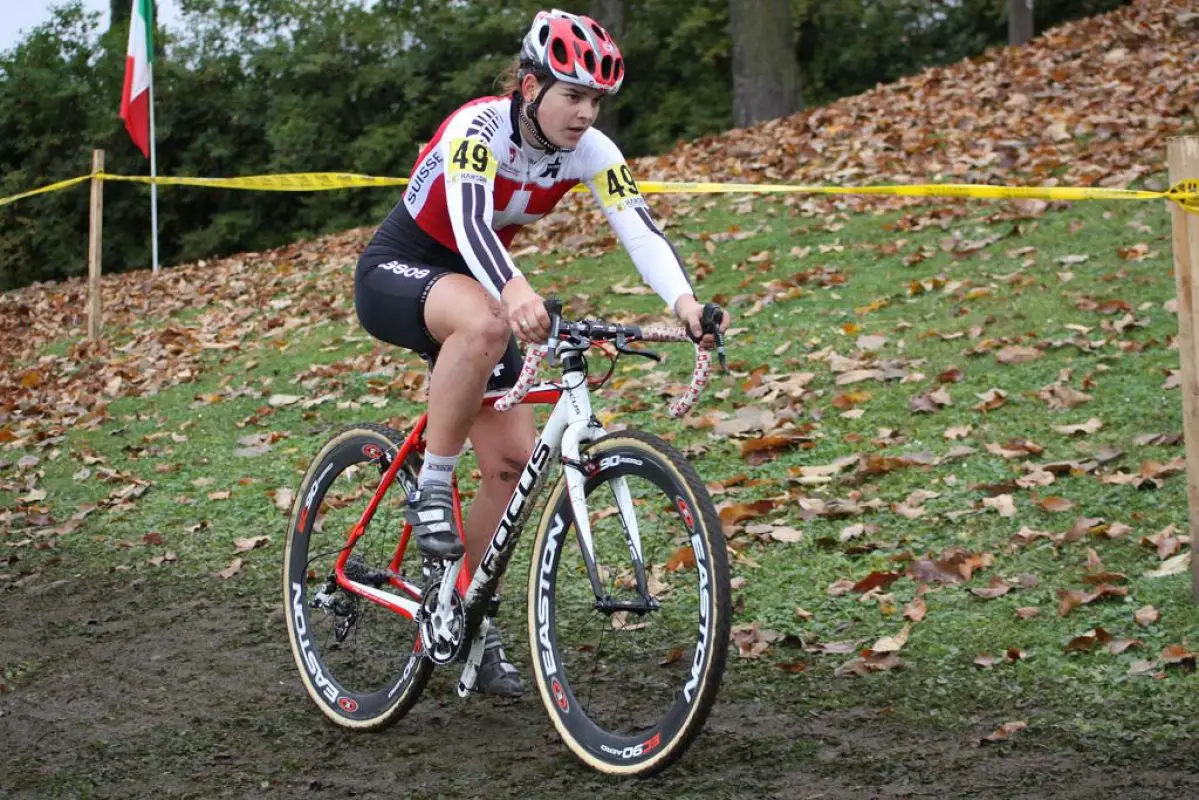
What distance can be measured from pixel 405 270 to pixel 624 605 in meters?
1.37

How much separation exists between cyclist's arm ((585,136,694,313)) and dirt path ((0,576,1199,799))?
4.65 feet

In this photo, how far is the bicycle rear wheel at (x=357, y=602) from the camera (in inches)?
201

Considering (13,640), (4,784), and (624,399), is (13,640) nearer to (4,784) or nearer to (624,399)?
(4,784)

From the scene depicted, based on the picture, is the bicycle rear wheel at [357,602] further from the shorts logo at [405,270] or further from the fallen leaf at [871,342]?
the fallen leaf at [871,342]

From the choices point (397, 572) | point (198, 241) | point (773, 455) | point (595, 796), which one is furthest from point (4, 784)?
point (198, 241)

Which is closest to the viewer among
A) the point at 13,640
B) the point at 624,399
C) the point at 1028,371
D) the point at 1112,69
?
the point at 13,640

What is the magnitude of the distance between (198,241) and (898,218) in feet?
52.6

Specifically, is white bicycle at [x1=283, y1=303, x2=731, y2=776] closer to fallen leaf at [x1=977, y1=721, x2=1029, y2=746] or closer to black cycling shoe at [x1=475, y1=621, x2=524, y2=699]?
black cycling shoe at [x1=475, y1=621, x2=524, y2=699]

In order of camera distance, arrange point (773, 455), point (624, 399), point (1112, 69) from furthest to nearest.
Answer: point (1112, 69) < point (624, 399) < point (773, 455)

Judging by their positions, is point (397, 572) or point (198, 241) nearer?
point (397, 572)

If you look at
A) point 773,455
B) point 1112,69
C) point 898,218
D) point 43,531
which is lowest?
point 43,531

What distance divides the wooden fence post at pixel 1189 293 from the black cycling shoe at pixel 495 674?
8.19ft

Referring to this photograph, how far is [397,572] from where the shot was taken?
5250 millimetres

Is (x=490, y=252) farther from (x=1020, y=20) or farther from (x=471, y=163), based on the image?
(x=1020, y=20)
